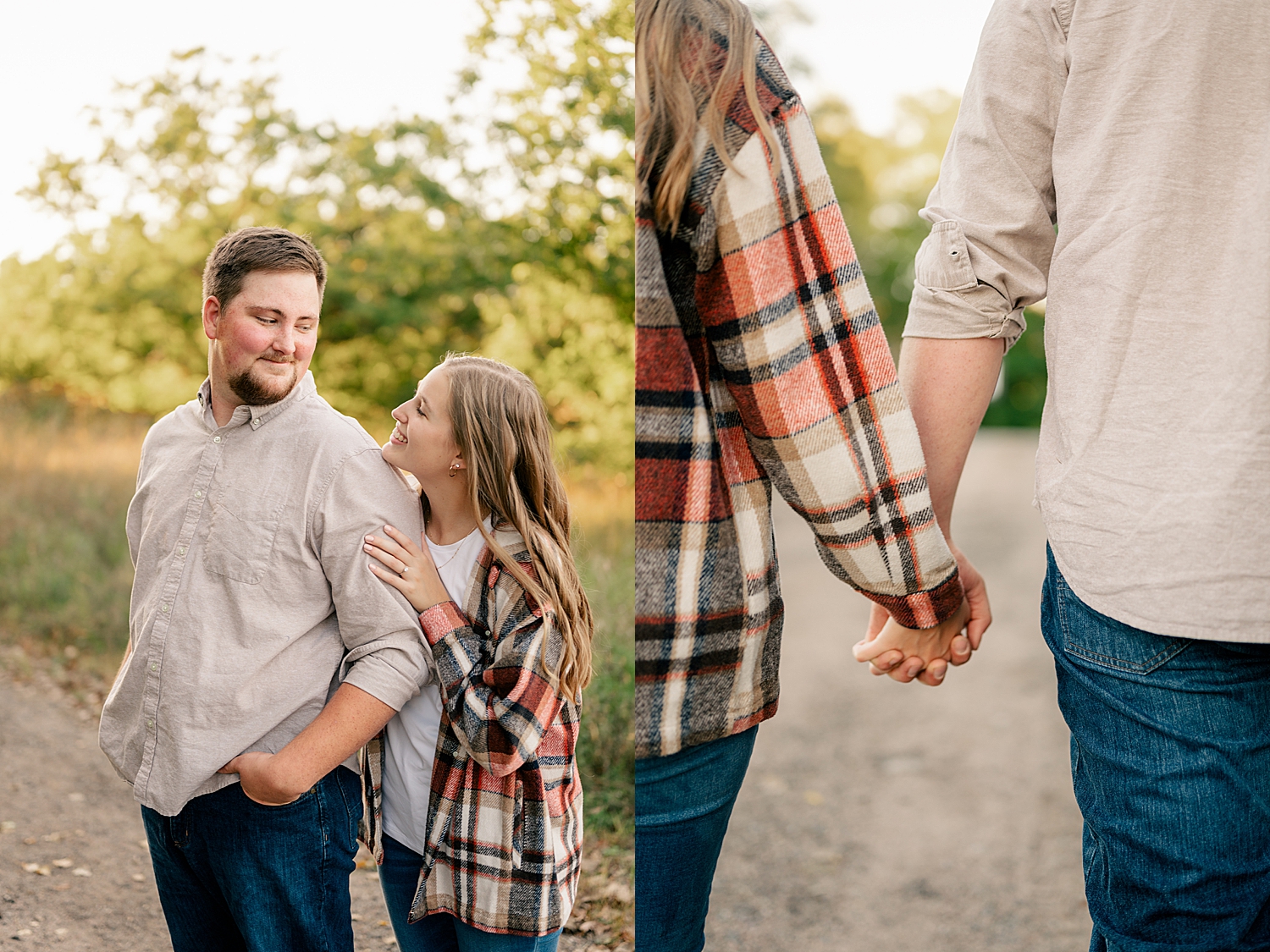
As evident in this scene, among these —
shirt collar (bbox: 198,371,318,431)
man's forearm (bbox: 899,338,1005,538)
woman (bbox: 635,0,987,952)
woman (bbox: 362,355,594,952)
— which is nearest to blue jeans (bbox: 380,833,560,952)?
woman (bbox: 362,355,594,952)

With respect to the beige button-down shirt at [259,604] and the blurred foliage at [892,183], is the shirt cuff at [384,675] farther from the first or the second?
the blurred foliage at [892,183]

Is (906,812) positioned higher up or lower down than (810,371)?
lower down

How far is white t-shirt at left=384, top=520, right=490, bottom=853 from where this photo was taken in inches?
53.7

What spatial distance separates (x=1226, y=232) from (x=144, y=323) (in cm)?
189

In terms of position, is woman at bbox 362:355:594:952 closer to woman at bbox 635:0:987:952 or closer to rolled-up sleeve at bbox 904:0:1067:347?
woman at bbox 635:0:987:952

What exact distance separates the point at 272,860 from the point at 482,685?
371mm

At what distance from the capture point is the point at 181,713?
1297 millimetres

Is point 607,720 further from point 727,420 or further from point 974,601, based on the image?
point 727,420

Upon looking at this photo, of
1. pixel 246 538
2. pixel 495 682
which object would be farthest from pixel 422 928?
pixel 246 538

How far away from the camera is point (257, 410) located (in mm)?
1313

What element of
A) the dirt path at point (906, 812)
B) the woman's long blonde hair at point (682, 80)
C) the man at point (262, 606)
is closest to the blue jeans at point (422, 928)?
the man at point (262, 606)

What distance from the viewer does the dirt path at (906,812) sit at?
362cm

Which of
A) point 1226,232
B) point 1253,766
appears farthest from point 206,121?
point 1253,766

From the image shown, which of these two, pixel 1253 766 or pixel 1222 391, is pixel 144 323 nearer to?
pixel 1222 391
